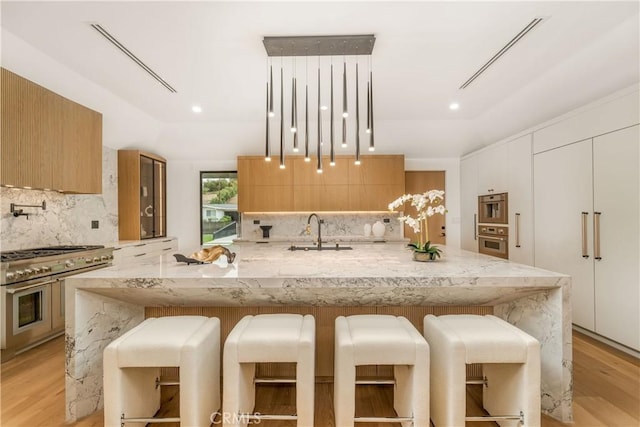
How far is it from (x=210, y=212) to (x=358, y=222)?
2.68 metres

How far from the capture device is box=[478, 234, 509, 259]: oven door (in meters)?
4.57

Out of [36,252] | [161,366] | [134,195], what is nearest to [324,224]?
[134,195]

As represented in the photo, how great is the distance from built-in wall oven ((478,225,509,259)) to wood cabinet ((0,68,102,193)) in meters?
5.24

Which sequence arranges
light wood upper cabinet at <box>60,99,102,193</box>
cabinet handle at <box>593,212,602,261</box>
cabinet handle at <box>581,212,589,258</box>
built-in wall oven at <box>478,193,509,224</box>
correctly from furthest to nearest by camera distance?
built-in wall oven at <box>478,193,509,224</box>
light wood upper cabinet at <box>60,99,102,193</box>
cabinet handle at <box>581,212,589,258</box>
cabinet handle at <box>593,212,602,261</box>

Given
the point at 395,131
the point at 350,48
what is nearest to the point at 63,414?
the point at 350,48

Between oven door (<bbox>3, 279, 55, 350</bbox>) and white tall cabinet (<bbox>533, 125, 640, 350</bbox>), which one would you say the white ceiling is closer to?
white tall cabinet (<bbox>533, 125, 640, 350</bbox>)

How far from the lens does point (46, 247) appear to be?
3.63 metres

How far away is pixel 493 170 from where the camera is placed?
4.84 m

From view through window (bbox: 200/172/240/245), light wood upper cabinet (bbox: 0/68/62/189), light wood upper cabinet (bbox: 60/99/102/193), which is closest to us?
light wood upper cabinet (bbox: 0/68/62/189)

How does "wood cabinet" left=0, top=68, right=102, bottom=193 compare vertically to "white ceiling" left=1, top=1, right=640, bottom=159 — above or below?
below

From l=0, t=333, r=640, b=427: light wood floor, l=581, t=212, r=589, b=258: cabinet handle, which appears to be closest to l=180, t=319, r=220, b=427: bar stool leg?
l=0, t=333, r=640, b=427: light wood floor

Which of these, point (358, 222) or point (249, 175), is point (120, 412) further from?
point (358, 222)

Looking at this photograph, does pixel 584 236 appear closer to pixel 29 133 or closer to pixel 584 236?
pixel 584 236

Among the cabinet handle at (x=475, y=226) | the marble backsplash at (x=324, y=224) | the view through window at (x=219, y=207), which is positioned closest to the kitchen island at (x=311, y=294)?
the cabinet handle at (x=475, y=226)
